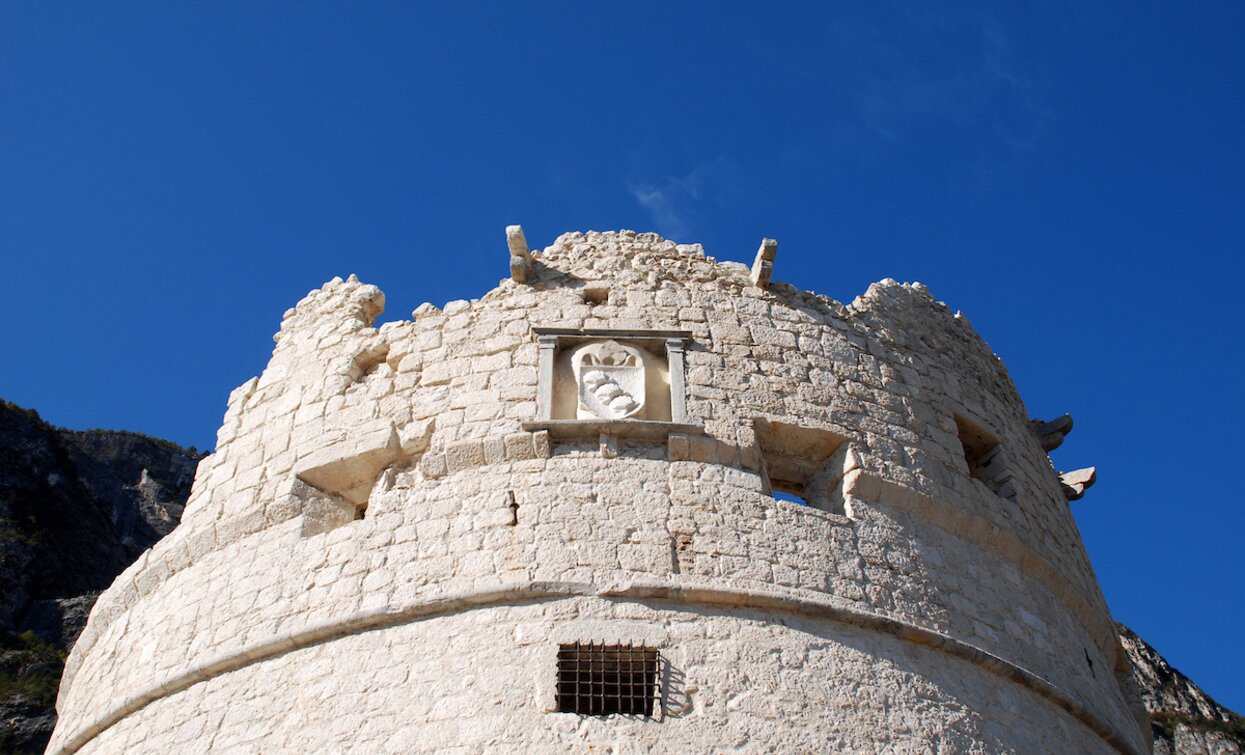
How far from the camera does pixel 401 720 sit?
585 centimetres

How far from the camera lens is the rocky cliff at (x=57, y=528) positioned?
15344 millimetres

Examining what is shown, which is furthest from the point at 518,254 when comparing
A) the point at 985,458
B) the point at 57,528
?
the point at 57,528

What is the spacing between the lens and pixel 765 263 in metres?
8.34

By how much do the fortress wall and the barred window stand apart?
0.08m

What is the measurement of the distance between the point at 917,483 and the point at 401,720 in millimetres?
3197

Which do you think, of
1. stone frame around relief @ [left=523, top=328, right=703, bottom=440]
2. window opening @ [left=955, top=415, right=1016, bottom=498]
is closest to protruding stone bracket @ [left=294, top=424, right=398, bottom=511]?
stone frame around relief @ [left=523, top=328, right=703, bottom=440]

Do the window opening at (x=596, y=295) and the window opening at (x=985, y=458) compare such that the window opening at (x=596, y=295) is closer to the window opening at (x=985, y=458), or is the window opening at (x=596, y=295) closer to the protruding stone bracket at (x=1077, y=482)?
the window opening at (x=985, y=458)

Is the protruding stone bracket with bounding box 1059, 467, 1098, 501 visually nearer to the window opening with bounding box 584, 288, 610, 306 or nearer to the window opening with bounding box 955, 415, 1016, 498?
the window opening with bounding box 955, 415, 1016, 498

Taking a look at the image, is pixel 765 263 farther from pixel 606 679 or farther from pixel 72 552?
pixel 72 552

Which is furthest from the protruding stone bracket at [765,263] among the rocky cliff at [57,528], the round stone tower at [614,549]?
the rocky cliff at [57,528]

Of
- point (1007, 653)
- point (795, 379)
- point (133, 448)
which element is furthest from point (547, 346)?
point (133, 448)

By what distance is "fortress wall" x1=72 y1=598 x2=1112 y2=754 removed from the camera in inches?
225

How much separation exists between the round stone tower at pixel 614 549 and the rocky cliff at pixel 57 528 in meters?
8.24

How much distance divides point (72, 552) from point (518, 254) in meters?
14.4
